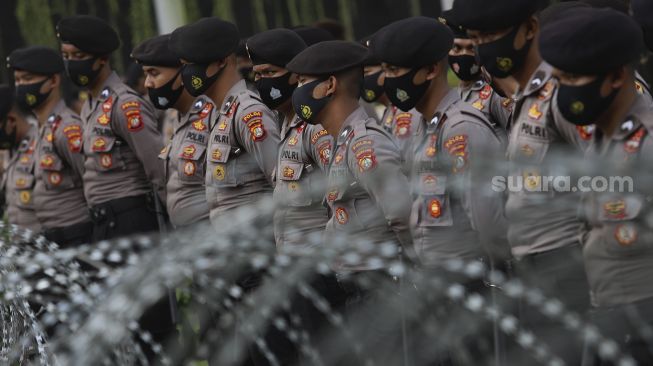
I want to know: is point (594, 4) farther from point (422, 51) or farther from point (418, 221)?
point (418, 221)

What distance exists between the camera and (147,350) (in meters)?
6.63

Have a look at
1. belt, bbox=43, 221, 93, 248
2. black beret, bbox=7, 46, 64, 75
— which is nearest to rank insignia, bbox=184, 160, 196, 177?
belt, bbox=43, 221, 93, 248

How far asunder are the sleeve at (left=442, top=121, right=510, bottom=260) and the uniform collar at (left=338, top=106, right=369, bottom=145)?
1.78 feet

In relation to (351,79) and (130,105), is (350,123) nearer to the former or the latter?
(351,79)

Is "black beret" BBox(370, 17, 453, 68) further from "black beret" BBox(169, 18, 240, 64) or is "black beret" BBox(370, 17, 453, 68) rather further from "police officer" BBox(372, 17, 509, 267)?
"black beret" BBox(169, 18, 240, 64)

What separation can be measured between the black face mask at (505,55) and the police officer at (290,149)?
1.10m

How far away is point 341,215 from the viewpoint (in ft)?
16.2

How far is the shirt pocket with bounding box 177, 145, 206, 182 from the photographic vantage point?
6262 mm

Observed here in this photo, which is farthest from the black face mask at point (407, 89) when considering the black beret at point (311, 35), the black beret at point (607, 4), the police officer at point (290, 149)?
the black beret at point (311, 35)

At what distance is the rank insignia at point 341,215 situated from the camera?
194 inches

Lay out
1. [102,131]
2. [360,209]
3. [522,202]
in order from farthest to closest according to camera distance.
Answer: [102,131]
[360,209]
[522,202]

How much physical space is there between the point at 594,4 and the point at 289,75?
149cm

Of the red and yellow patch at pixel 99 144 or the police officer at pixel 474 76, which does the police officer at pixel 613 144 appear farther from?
the red and yellow patch at pixel 99 144

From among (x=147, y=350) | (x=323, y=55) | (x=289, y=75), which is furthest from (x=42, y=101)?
(x=323, y=55)
